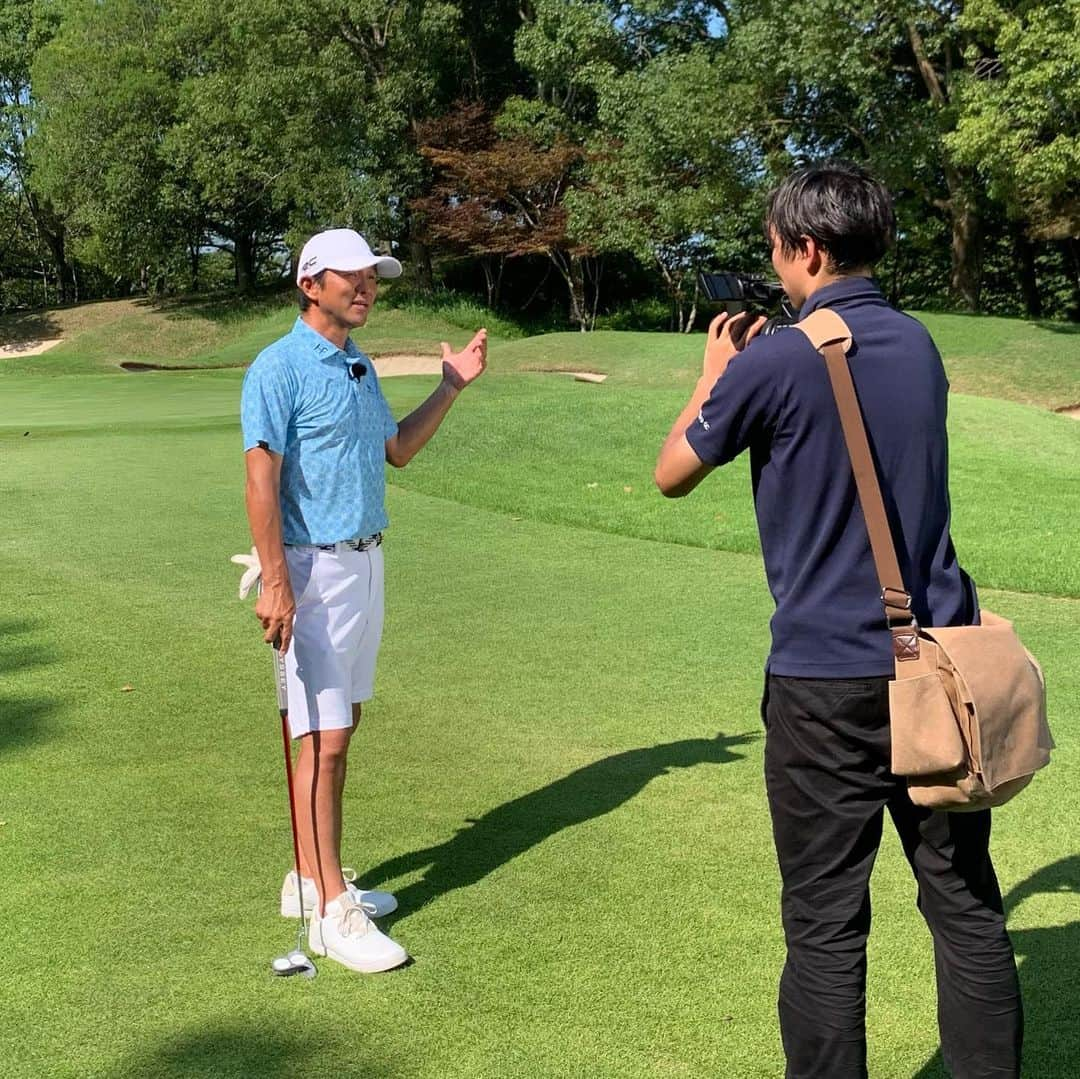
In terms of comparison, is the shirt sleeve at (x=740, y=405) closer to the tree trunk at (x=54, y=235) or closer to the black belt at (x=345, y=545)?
the black belt at (x=345, y=545)

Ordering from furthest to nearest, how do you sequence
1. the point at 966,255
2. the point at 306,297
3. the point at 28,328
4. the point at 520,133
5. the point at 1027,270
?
the point at 28,328
the point at 520,133
the point at 1027,270
the point at 966,255
the point at 306,297

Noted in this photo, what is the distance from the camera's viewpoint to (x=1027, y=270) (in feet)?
117

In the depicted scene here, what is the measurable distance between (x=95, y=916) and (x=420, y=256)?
1540 inches

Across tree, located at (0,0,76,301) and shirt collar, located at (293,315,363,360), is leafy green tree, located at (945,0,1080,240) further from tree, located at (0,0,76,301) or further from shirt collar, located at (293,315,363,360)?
tree, located at (0,0,76,301)

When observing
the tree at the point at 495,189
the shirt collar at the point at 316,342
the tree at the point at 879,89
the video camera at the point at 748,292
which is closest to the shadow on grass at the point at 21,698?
the shirt collar at the point at 316,342

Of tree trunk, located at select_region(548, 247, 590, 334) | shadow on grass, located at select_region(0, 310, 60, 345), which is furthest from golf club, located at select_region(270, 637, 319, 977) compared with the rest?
shadow on grass, located at select_region(0, 310, 60, 345)

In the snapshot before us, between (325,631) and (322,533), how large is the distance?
29 centimetres

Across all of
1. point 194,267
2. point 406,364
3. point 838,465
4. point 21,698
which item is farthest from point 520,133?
point 838,465

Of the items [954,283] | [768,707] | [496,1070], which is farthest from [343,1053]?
[954,283]

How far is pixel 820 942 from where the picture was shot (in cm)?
247

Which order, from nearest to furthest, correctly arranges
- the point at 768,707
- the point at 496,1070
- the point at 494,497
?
the point at 768,707, the point at 496,1070, the point at 494,497

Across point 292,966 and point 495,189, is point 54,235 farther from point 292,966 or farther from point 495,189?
point 292,966

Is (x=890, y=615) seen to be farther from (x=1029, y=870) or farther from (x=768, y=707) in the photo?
(x=1029, y=870)

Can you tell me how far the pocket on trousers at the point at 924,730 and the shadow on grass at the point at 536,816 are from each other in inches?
73.1
